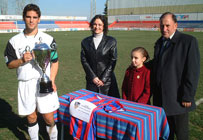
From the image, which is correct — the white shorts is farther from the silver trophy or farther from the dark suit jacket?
the dark suit jacket

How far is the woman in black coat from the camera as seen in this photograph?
3.44 metres

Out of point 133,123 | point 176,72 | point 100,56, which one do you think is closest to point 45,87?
point 133,123

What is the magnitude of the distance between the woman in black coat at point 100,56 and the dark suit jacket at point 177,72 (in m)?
0.94

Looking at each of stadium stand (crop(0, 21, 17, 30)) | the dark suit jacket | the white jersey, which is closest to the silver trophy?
the white jersey

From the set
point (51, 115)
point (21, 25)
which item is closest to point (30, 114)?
point (51, 115)

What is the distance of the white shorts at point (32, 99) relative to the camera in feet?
8.42

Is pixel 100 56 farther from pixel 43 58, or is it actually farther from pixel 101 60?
pixel 43 58

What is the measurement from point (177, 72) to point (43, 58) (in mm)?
1692

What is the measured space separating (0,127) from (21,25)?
1725 inches

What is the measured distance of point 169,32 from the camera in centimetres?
255

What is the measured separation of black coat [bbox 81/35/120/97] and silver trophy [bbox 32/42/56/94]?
3.27 ft

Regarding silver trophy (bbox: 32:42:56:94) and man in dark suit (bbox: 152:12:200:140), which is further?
man in dark suit (bbox: 152:12:200:140)

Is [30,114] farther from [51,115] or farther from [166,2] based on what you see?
[166,2]

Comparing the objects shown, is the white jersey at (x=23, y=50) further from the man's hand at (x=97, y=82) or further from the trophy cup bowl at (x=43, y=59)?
the man's hand at (x=97, y=82)
